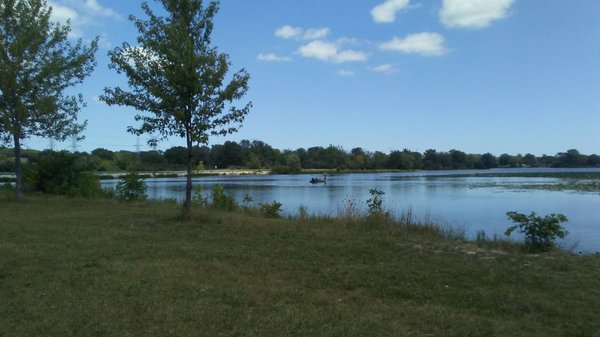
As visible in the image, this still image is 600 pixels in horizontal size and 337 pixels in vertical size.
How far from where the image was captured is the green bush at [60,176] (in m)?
22.8

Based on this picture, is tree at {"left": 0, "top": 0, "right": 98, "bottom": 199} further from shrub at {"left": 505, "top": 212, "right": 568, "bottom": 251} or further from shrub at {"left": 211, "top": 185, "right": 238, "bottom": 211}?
shrub at {"left": 505, "top": 212, "right": 568, "bottom": 251}

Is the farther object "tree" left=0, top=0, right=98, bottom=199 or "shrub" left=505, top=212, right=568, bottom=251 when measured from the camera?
"tree" left=0, top=0, right=98, bottom=199

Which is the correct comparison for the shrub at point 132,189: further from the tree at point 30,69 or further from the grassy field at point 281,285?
the grassy field at point 281,285

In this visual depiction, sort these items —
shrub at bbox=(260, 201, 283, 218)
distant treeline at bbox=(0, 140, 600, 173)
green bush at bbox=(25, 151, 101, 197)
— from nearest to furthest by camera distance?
shrub at bbox=(260, 201, 283, 218) < green bush at bbox=(25, 151, 101, 197) < distant treeline at bbox=(0, 140, 600, 173)

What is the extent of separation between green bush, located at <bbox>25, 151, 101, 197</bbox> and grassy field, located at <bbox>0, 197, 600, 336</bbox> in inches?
496

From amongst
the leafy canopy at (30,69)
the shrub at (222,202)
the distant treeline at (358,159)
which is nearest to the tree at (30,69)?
the leafy canopy at (30,69)

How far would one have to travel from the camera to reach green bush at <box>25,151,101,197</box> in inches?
896

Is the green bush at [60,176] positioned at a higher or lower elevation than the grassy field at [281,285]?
higher

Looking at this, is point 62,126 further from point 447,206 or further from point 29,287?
point 447,206

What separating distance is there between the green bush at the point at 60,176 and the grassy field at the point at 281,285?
41.3ft

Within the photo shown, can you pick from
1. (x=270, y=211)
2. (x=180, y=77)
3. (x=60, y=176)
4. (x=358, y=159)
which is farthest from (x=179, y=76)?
(x=358, y=159)

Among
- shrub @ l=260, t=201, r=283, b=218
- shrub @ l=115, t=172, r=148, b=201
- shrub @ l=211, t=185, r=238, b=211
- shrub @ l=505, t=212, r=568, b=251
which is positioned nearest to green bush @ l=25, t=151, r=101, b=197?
shrub @ l=115, t=172, r=148, b=201

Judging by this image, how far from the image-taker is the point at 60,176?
75.2 feet

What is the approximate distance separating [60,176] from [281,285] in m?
19.6
